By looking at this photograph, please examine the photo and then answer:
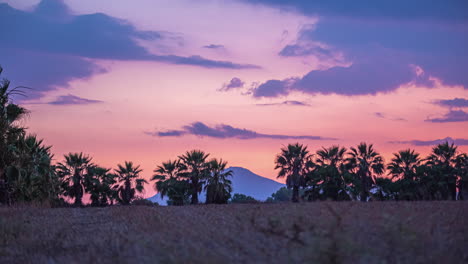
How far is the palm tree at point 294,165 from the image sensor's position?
60562 millimetres

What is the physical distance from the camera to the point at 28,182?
119ft

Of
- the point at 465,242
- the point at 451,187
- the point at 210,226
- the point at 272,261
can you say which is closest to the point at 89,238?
the point at 210,226

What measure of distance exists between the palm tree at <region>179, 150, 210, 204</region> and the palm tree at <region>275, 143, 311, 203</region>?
30.5ft

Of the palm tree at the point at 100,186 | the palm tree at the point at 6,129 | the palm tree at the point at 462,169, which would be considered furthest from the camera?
the palm tree at the point at 100,186

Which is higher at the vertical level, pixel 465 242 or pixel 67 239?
pixel 465 242

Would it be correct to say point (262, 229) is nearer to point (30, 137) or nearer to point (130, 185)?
point (30, 137)

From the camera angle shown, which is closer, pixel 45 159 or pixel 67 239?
pixel 67 239

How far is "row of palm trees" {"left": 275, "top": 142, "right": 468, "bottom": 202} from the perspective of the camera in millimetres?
51656

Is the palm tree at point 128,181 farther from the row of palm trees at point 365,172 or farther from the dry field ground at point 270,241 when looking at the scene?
the dry field ground at point 270,241

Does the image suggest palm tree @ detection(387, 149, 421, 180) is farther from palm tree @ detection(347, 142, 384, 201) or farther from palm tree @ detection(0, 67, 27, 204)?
palm tree @ detection(0, 67, 27, 204)

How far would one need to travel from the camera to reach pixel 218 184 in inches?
2279

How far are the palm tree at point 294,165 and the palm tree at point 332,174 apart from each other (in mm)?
2033

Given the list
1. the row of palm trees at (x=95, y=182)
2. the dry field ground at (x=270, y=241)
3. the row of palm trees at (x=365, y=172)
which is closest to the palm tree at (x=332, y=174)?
the row of palm trees at (x=365, y=172)

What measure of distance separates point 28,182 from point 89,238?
1096 inches
